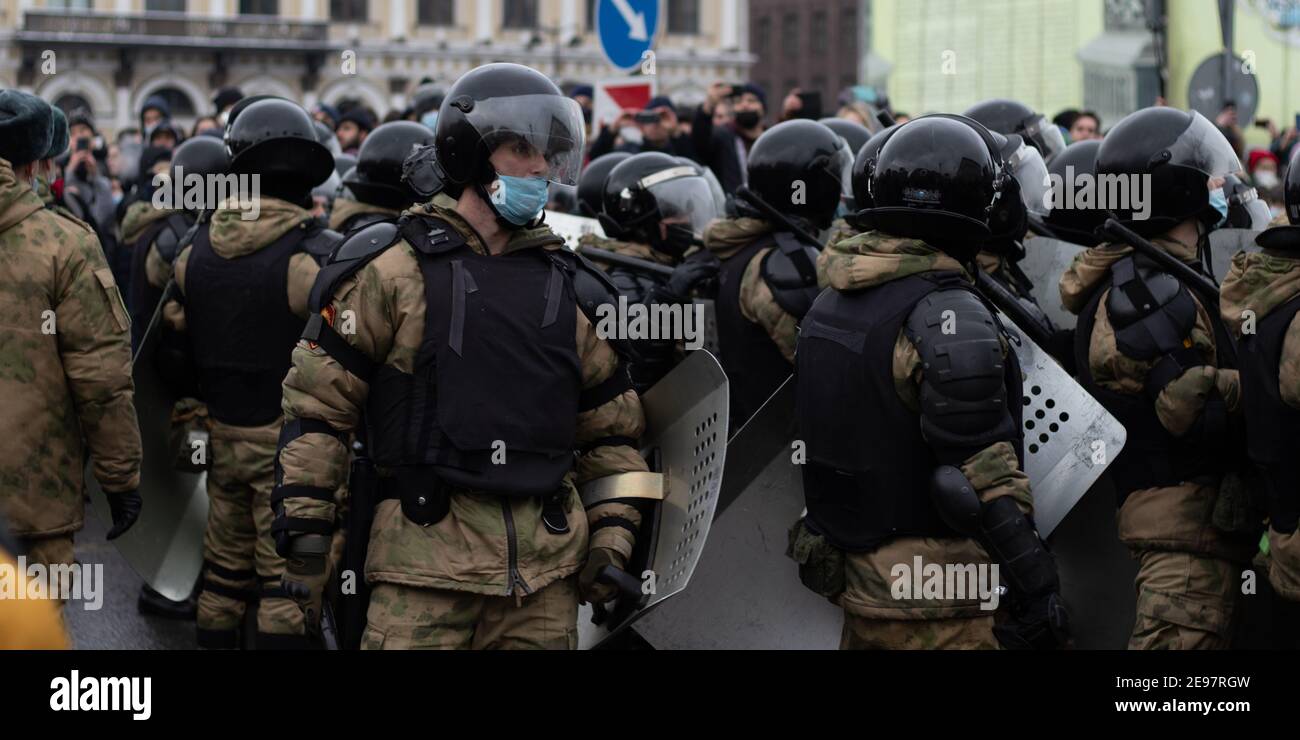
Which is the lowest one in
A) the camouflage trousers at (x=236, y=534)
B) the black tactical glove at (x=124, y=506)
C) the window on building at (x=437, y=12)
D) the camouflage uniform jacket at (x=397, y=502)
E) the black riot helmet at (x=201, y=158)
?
the camouflage trousers at (x=236, y=534)

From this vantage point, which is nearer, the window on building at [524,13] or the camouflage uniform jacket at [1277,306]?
the camouflage uniform jacket at [1277,306]

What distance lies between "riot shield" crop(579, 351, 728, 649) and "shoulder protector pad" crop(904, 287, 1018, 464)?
1.67ft

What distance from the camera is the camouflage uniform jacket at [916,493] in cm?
358

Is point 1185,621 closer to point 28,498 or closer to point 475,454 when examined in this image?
point 475,454

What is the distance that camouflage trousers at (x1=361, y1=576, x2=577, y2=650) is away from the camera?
347 cm

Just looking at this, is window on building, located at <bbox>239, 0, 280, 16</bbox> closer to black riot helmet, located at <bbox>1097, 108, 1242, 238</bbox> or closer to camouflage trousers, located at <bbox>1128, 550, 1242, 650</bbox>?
black riot helmet, located at <bbox>1097, 108, 1242, 238</bbox>

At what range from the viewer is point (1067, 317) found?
5.12 m

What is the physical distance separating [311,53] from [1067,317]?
51.7 m

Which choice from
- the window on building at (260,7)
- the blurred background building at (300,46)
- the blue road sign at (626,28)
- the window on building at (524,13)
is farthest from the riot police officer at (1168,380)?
the window on building at (524,13)

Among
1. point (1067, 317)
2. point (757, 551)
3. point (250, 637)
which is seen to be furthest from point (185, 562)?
point (1067, 317)

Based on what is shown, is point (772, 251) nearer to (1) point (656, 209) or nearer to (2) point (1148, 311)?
(1) point (656, 209)

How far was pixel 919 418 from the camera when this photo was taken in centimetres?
361

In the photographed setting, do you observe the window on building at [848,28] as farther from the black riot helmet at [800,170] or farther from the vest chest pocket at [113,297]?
the vest chest pocket at [113,297]

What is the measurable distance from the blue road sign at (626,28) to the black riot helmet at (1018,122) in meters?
3.52
